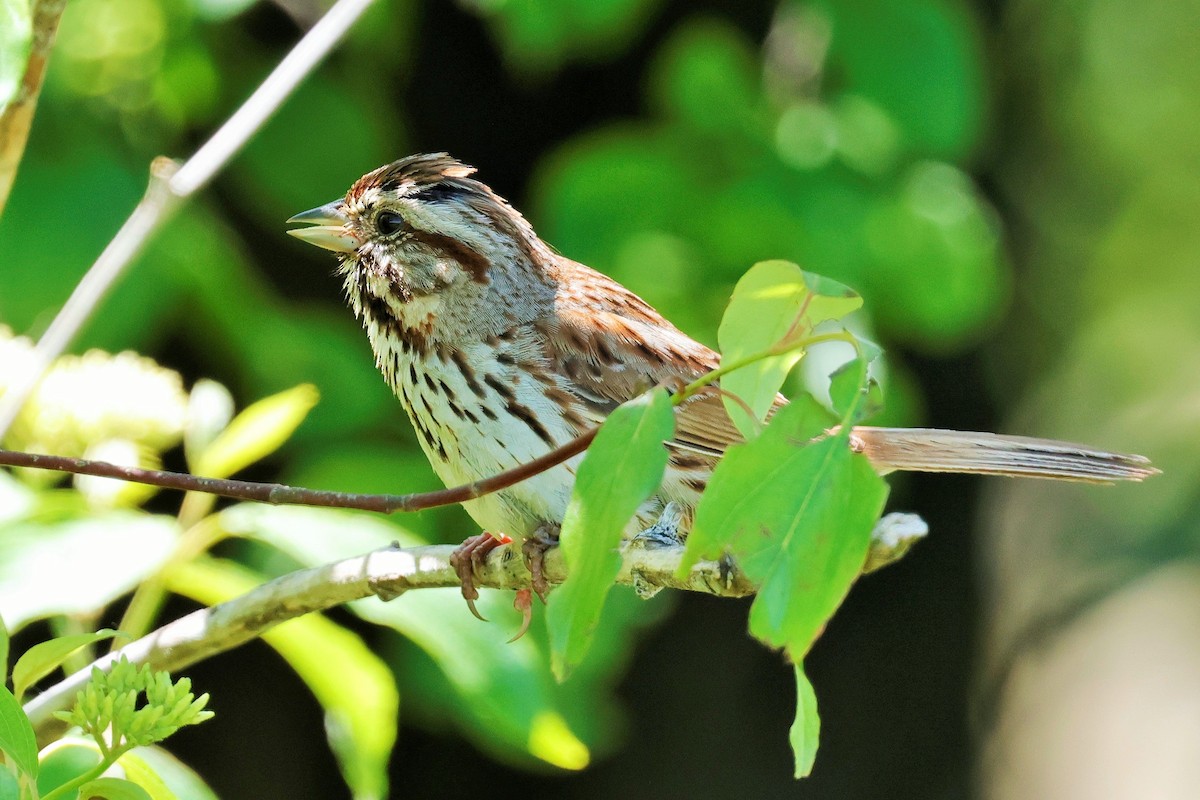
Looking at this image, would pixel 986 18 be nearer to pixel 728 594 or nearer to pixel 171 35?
pixel 171 35

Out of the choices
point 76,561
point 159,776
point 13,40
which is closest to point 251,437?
point 76,561

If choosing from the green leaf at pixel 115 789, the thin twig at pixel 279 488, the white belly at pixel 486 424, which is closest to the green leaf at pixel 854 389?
the thin twig at pixel 279 488

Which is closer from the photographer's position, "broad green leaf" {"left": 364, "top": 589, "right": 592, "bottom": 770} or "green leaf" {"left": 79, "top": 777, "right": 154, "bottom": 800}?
"green leaf" {"left": 79, "top": 777, "right": 154, "bottom": 800}

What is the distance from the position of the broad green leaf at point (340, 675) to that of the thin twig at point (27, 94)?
868 mm

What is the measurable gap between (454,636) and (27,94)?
1254 millimetres

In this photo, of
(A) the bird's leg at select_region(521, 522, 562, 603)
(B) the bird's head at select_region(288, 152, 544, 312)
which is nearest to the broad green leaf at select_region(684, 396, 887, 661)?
(A) the bird's leg at select_region(521, 522, 562, 603)

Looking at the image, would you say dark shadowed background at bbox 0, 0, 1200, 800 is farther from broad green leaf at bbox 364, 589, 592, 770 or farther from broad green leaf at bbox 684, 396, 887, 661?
broad green leaf at bbox 684, 396, 887, 661

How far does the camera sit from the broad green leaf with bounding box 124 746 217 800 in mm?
1805

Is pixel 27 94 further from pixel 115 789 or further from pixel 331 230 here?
pixel 331 230

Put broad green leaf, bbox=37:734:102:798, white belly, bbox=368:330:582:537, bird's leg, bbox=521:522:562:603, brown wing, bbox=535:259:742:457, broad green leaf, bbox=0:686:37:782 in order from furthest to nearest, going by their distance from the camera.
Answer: brown wing, bbox=535:259:742:457 → white belly, bbox=368:330:582:537 → bird's leg, bbox=521:522:562:603 → broad green leaf, bbox=37:734:102:798 → broad green leaf, bbox=0:686:37:782

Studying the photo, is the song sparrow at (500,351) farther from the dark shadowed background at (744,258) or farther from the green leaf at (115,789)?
the green leaf at (115,789)

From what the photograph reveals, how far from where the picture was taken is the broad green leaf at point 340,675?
253 centimetres

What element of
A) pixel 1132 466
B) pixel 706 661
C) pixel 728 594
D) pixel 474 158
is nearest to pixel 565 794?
pixel 706 661

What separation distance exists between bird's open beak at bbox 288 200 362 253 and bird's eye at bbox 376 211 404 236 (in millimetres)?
63
